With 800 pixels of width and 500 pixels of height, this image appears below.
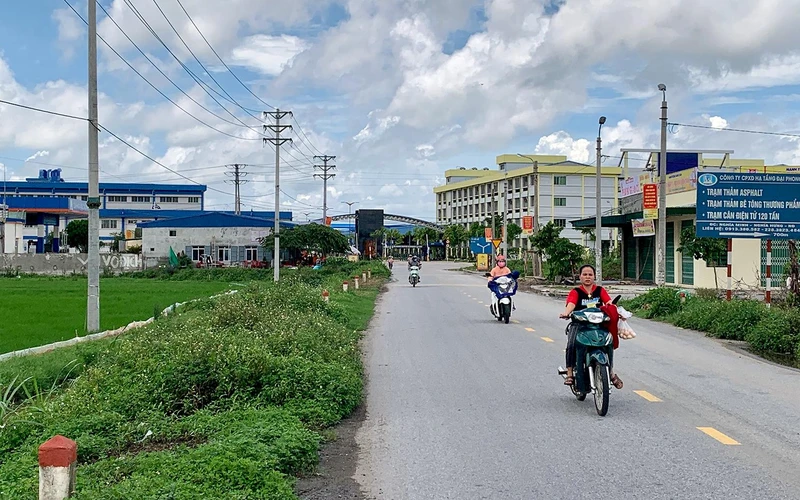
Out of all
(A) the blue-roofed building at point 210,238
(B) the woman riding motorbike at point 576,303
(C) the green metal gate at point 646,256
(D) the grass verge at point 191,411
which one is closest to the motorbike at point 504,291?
(D) the grass verge at point 191,411

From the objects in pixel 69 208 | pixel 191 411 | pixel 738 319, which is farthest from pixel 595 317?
pixel 69 208

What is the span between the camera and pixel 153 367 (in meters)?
10.2

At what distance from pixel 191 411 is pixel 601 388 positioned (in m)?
4.59

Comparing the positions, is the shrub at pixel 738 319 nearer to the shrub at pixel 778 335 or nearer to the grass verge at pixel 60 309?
the shrub at pixel 778 335

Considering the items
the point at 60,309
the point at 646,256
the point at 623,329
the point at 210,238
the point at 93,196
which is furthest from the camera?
the point at 210,238

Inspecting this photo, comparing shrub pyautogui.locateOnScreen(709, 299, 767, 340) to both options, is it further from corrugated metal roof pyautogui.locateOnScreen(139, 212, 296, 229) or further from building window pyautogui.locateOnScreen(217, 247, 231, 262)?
building window pyautogui.locateOnScreen(217, 247, 231, 262)

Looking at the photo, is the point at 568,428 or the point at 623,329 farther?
the point at 623,329

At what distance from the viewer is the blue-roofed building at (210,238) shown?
2889 inches

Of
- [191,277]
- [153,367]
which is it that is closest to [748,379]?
[153,367]

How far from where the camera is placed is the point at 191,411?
931 centimetres

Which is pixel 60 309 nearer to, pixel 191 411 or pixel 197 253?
pixel 191 411

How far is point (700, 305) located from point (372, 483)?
17.2m

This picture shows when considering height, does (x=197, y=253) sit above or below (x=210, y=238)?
below

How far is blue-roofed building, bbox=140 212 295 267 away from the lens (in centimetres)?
7338
